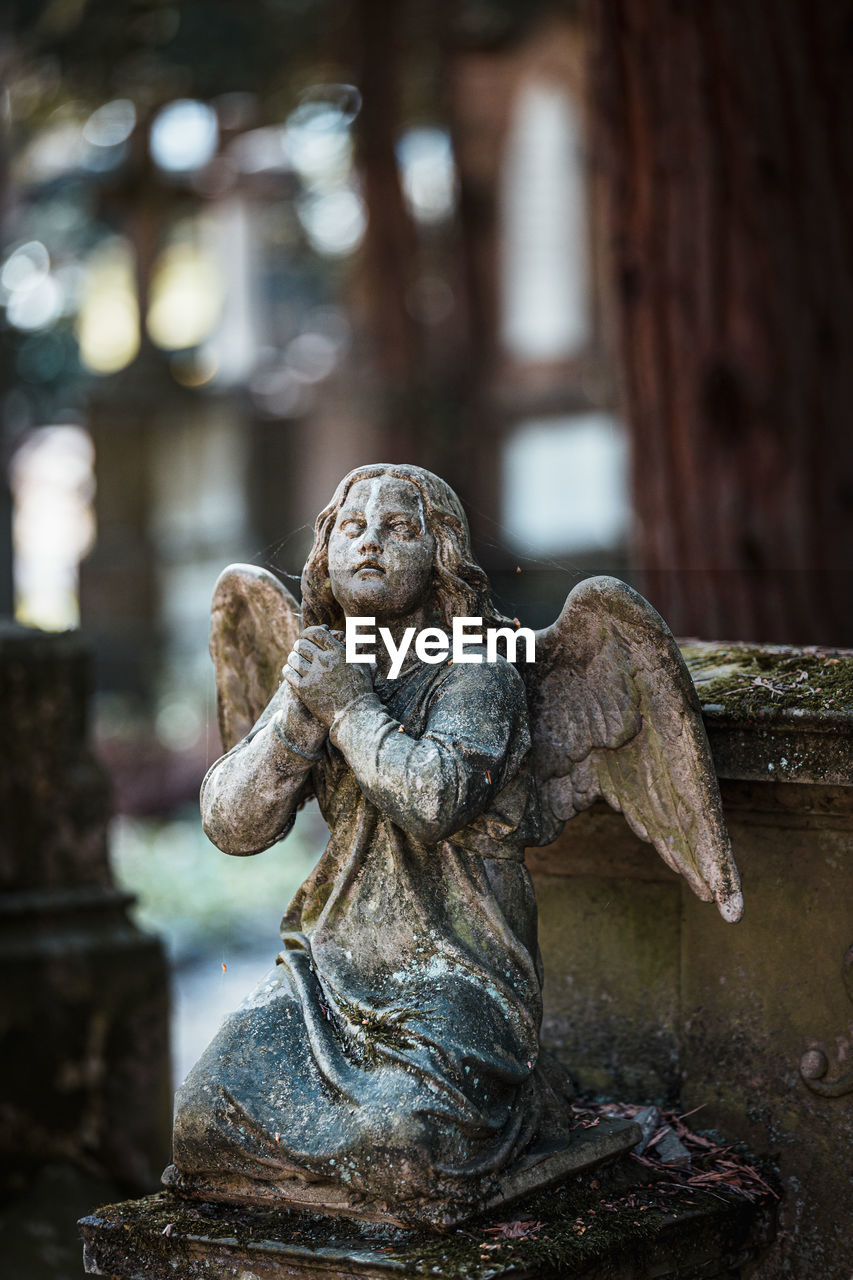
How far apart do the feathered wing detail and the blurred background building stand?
7cm

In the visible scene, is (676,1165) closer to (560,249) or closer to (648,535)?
(648,535)

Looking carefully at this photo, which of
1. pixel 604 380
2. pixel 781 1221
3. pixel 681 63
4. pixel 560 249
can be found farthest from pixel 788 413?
pixel 560 249

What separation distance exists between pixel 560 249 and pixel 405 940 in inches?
589

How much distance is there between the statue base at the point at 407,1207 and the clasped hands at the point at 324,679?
805mm

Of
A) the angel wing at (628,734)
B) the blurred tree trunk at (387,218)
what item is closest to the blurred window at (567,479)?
the blurred tree trunk at (387,218)

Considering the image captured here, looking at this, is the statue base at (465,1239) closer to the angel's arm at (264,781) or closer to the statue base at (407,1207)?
the statue base at (407,1207)

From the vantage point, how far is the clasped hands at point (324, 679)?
8.82 feet

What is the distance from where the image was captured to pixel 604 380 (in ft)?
52.6

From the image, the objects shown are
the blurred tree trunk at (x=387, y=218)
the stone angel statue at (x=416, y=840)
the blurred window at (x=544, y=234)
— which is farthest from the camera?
the blurred window at (x=544, y=234)

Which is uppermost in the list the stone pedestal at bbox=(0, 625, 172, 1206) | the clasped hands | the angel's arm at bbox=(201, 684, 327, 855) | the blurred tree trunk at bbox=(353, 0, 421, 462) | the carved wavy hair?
the blurred tree trunk at bbox=(353, 0, 421, 462)

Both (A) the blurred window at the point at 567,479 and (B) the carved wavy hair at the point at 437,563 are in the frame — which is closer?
(B) the carved wavy hair at the point at 437,563

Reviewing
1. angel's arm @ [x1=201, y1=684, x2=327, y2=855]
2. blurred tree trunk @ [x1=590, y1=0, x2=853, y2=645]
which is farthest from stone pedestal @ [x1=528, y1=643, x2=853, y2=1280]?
blurred tree trunk @ [x1=590, y1=0, x2=853, y2=645]
